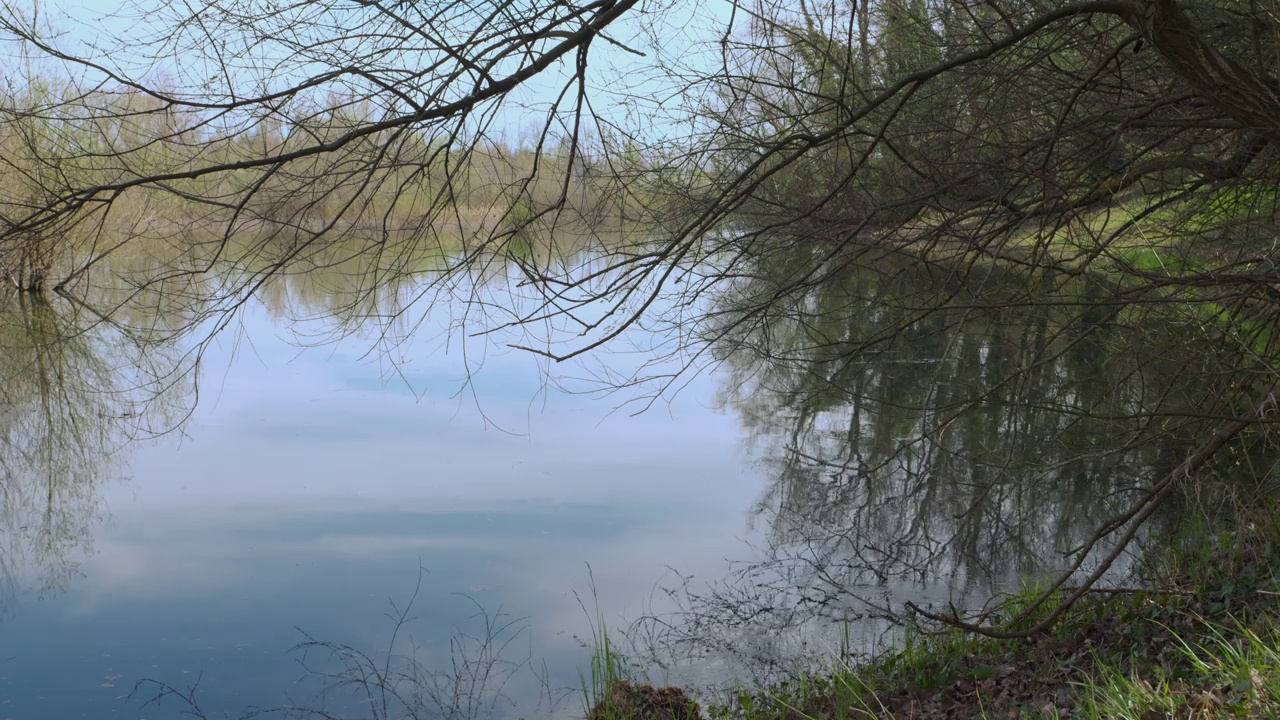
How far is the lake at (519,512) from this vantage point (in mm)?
5023

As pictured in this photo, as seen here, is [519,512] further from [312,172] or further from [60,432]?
[60,432]

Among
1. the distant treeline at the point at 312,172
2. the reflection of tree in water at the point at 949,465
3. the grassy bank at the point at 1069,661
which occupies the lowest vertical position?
the grassy bank at the point at 1069,661

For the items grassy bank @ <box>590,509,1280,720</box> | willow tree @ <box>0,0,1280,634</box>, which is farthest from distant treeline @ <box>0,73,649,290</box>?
grassy bank @ <box>590,509,1280,720</box>

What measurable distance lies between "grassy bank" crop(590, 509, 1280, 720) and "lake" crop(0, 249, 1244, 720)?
519 millimetres

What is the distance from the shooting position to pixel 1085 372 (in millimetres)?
10617

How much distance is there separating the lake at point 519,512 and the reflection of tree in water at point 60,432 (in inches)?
1.6

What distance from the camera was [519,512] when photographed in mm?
7770

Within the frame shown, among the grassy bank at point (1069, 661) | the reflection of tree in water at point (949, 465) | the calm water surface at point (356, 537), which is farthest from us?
the calm water surface at point (356, 537)

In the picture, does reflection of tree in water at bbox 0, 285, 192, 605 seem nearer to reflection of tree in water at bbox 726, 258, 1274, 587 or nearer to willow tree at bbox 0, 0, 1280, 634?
A: willow tree at bbox 0, 0, 1280, 634

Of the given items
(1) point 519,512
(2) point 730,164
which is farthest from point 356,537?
(2) point 730,164

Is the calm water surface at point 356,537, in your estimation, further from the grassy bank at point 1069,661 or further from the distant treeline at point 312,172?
the grassy bank at point 1069,661

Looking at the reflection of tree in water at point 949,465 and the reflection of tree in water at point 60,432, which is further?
the reflection of tree in water at point 60,432

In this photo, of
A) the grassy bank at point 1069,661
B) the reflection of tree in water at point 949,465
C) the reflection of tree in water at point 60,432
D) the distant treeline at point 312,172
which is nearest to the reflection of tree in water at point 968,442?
the reflection of tree in water at point 949,465

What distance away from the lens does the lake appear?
5023mm
